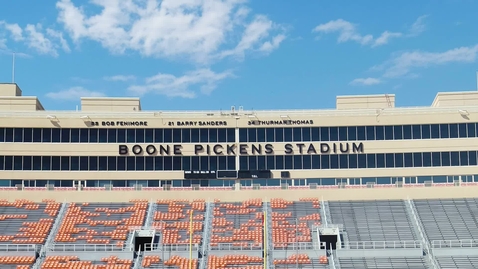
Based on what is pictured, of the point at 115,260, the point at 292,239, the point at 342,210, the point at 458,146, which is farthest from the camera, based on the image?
the point at 458,146

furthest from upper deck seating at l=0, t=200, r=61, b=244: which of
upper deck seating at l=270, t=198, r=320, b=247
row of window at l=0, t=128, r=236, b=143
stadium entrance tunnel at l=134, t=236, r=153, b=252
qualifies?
upper deck seating at l=270, t=198, r=320, b=247

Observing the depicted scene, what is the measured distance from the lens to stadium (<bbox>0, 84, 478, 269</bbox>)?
2052 inches

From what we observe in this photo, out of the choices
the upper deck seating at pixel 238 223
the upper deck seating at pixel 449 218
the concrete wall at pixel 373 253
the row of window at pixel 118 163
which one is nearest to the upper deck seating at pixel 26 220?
the row of window at pixel 118 163

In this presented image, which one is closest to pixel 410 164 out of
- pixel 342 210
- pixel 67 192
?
pixel 342 210

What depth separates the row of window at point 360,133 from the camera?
192 feet

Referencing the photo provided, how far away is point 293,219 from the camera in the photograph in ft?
172

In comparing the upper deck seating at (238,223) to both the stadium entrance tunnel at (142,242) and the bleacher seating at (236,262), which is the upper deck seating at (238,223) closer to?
the bleacher seating at (236,262)

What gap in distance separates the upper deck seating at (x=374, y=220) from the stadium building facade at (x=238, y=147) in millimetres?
4547

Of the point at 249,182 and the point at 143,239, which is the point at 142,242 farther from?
the point at 249,182

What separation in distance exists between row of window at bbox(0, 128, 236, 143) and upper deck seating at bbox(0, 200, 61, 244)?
6.95m

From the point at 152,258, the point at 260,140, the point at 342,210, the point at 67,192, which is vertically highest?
the point at 260,140

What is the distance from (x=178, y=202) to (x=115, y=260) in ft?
34.6

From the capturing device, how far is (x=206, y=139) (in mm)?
59656

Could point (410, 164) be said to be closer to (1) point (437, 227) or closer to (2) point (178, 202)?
(1) point (437, 227)
